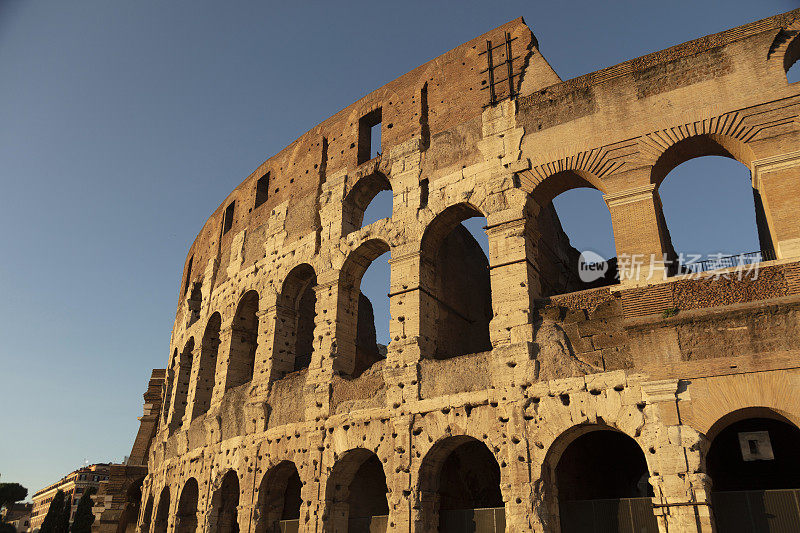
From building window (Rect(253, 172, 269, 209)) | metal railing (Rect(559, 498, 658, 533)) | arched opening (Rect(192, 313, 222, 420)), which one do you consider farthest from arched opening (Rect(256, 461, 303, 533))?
building window (Rect(253, 172, 269, 209))

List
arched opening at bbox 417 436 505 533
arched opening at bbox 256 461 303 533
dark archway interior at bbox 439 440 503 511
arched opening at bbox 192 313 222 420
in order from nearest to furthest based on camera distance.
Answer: arched opening at bbox 417 436 505 533 < dark archway interior at bbox 439 440 503 511 < arched opening at bbox 256 461 303 533 < arched opening at bbox 192 313 222 420

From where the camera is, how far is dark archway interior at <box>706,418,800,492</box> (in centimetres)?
1062

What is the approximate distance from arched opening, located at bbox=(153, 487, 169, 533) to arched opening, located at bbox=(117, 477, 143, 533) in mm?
3011

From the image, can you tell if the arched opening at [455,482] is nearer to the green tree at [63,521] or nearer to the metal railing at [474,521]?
the metal railing at [474,521]

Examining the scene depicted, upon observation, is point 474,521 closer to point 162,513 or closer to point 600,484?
point 600,484

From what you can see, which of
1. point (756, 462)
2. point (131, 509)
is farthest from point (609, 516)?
point (131, 509)

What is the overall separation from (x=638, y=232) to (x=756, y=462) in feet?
18.4

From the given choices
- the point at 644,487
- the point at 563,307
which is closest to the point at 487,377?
the point at 563,307

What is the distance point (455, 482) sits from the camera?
37.3 feet

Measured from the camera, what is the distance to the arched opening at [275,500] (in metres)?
11.6

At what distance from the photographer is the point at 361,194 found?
1319 cm

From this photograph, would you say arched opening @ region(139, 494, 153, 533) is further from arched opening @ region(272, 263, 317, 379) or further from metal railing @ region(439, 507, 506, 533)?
metal railing @ region(439, 507, 506, 533)

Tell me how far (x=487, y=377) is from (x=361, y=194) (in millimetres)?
5494

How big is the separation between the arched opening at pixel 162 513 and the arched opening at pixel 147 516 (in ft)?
1.01
